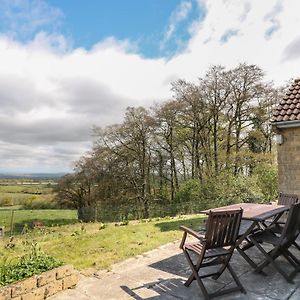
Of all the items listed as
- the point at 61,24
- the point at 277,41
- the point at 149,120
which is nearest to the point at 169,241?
the point at 61,24

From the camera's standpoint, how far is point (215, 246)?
12.6ft

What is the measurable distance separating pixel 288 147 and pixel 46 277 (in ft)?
24.2

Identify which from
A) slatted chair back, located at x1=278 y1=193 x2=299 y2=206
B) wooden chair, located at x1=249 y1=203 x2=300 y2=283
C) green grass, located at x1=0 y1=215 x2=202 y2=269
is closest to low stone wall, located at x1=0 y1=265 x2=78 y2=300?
green grass, located at x1=0 y1=215 x2=202 y2=269

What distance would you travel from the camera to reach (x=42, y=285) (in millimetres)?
3887

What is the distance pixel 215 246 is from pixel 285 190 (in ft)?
18.6

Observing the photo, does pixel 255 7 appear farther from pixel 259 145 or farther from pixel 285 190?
pixel 259 145

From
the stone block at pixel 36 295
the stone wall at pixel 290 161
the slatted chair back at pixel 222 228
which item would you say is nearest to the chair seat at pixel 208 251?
the slatted chair back at pixel 222 228

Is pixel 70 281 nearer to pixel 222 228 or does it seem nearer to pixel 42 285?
pixel 42 285

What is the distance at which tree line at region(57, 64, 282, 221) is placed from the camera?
20.1m

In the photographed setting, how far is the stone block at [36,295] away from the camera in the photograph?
12.0 ft

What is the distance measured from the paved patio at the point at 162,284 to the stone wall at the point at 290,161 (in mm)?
4049

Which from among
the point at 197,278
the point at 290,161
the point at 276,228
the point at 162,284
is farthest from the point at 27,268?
the point at 290,161

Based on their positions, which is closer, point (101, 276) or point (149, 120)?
point (101, 276)

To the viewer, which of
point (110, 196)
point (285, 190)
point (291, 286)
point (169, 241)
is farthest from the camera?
→ point (110, 196)
